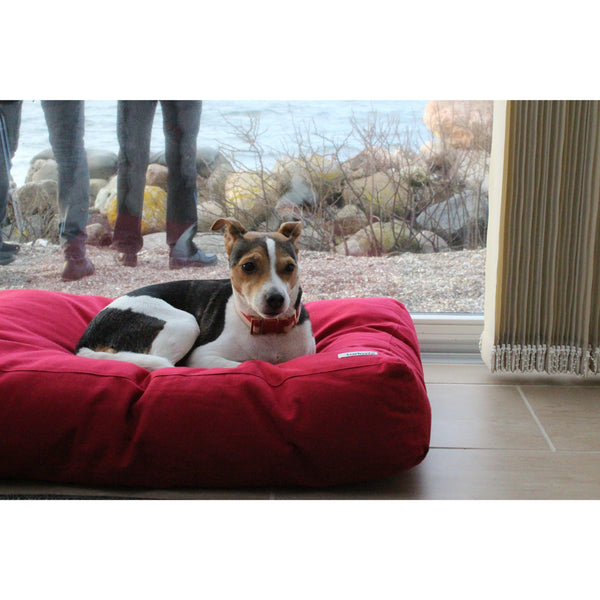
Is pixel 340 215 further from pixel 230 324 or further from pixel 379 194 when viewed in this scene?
pixel 230 324

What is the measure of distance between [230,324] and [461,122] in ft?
5.60

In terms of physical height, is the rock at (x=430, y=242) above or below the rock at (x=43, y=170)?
below

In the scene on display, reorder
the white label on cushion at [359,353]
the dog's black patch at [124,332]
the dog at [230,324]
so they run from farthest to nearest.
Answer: the dog's black patch at [124,332] → the dog at [230,324] → the white label on cushion at [359,353]

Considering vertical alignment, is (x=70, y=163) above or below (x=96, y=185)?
above

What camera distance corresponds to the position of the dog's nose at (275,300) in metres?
2.26

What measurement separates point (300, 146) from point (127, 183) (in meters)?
0.88

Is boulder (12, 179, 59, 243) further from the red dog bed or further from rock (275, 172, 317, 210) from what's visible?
the red dog bed

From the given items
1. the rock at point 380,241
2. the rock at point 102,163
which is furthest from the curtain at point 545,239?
the rock at point 102,163

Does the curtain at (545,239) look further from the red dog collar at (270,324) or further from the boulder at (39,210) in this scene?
the boulder at (39,210)

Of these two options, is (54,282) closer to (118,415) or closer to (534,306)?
(118,415)

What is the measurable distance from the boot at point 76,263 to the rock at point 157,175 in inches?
18.4

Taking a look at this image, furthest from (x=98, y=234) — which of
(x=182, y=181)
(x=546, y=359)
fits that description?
(x=546, y=359)

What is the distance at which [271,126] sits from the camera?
11.9 ft

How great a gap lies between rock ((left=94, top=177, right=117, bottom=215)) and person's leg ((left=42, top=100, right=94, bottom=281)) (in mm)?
51
